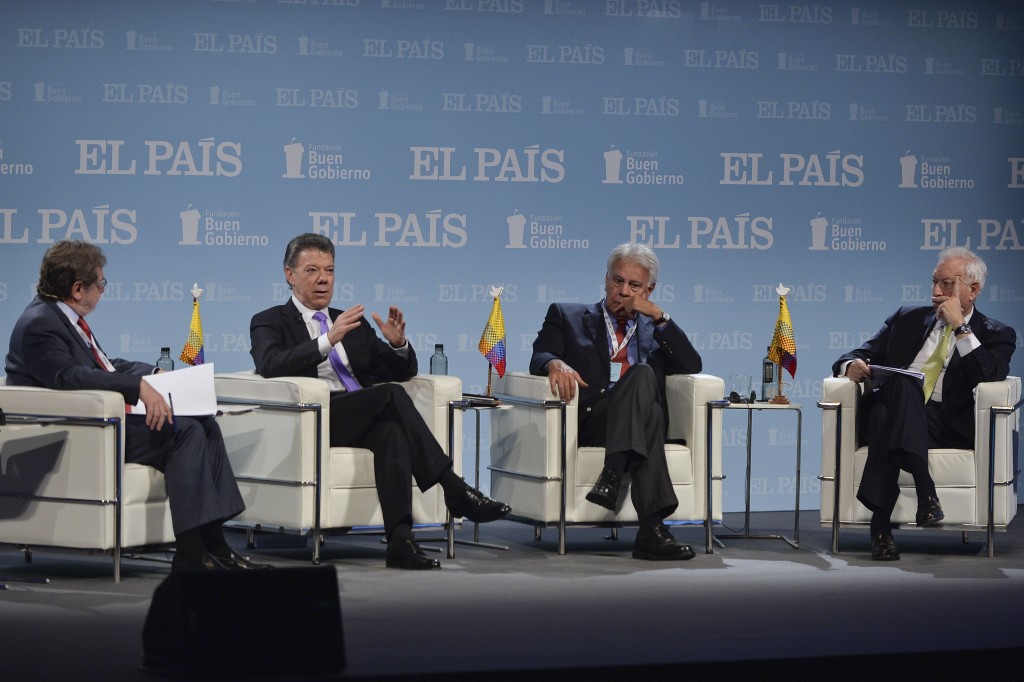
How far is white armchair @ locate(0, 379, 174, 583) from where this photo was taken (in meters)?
4.54

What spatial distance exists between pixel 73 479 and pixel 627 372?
2.02m

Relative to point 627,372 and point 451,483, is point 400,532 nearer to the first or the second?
point 451,483

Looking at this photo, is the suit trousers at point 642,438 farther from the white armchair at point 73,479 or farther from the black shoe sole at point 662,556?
the white armchair at point 73,479

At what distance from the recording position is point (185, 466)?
15.1 ft

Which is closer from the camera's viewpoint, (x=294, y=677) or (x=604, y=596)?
(x=294, y=677)

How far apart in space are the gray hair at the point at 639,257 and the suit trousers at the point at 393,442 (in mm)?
1111

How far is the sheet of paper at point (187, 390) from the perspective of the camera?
4621 millimetres

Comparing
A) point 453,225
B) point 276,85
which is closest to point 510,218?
point 453,225

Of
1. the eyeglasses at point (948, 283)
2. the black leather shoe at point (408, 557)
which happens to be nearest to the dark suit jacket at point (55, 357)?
the black leather shoe at point (408, 557)

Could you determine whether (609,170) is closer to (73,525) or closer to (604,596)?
(604,596)

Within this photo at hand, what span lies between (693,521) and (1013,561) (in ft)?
3.99

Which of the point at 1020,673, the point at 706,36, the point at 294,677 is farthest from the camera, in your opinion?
the point at 706,36

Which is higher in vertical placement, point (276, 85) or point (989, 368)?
point (276, 85)

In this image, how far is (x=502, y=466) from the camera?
18.7ft
